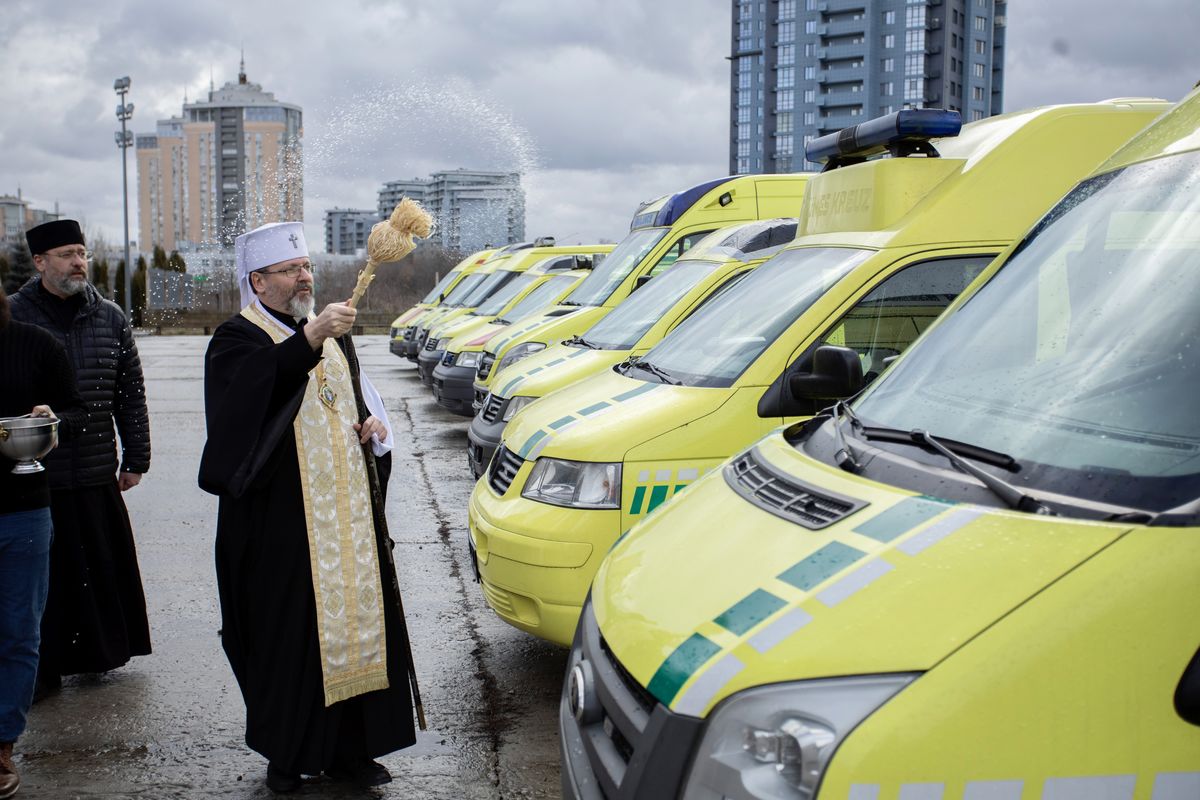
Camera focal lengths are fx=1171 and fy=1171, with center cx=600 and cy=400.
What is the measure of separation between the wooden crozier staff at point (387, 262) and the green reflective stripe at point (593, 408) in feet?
3.95

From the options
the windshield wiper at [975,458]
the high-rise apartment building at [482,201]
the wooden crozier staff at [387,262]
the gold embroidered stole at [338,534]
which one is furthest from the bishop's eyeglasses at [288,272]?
the high-rise apartment building at [482,201]

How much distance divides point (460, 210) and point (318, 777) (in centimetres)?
2890

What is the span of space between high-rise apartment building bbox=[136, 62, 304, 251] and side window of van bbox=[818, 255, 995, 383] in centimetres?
5776

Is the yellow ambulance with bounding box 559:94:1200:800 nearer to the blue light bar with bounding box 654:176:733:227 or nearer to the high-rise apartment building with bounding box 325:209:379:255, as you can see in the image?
the blue light bar with bounding box 654:176:733:227

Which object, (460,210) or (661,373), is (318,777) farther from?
(460,210)

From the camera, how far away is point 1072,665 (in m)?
1.88

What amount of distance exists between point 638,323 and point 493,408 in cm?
120

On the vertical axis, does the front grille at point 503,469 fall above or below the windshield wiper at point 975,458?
below

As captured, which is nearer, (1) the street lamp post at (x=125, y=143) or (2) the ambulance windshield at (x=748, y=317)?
(2) the ambulance windshield at (x=748, y=317)

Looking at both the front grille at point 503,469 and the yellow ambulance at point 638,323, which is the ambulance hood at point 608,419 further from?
Result: the yellow ambulance at point 638,323

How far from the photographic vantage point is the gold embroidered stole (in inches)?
160

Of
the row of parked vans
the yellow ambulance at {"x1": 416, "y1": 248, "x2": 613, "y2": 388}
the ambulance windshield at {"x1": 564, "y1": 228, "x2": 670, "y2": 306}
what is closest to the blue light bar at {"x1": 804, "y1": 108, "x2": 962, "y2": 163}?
Answer: the row of parked vans

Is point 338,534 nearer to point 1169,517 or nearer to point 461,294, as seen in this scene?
point 1169,517

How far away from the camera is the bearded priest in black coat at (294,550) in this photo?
155 inches
